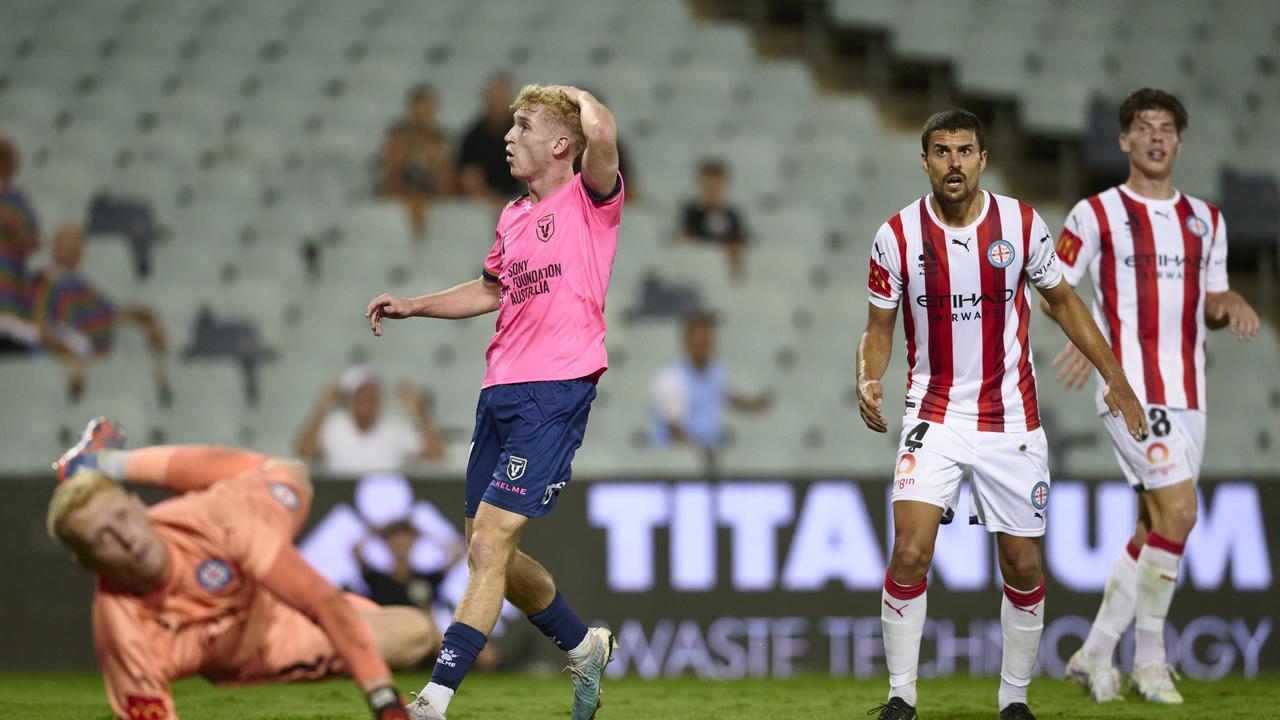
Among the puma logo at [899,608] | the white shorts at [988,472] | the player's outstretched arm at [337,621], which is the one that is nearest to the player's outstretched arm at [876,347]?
the white shorts at [988,472]

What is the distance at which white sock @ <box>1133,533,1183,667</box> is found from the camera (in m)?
6.24

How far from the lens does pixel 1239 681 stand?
7449mm

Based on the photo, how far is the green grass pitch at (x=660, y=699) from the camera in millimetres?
5965

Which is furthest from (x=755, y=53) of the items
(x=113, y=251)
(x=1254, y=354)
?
(x=113, y=251)

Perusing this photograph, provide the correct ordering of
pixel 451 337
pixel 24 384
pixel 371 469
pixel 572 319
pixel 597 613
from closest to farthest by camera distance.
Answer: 1. pixel 572 319
2. pixel 597 613
3. pixel 371 469
4. pixel 24 384
5. pixel 451 337

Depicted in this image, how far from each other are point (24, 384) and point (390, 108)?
4080 millimetres

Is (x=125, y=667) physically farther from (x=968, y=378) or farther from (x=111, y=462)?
(x=968, y=378)

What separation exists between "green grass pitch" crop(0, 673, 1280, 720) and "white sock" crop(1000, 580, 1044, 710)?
56 centimetres

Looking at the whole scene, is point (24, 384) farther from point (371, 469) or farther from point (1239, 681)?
point (1239, 681)

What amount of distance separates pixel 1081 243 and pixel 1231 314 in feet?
2.34

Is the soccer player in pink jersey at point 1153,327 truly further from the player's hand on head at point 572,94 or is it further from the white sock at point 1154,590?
the player's hand on head at point 572,94

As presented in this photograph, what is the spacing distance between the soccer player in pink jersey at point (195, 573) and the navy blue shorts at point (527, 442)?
81 cm

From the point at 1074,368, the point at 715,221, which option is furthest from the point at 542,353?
the point at 715,221

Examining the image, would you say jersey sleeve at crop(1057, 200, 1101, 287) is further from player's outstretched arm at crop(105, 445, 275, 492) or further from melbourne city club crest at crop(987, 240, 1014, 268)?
player's outstretched arm at crop(105, 445, 275, 492)
